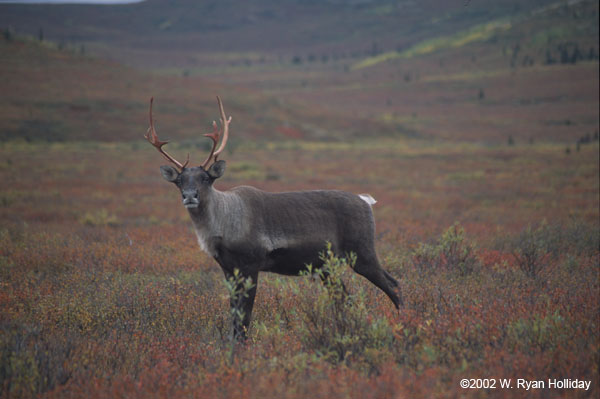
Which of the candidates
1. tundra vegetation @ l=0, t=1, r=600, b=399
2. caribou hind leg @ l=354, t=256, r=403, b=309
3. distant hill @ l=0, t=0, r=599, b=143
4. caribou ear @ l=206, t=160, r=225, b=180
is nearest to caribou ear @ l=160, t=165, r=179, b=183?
caribou ear @ l=206, t=160, r=225, b=180

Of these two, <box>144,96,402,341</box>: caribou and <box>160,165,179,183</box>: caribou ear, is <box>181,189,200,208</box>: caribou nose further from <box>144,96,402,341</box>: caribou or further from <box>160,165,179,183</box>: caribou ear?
<box>160,165,179,183</box>: caribou ear

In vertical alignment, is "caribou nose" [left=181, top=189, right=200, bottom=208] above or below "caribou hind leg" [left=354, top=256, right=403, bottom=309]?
above

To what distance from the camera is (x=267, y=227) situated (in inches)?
238

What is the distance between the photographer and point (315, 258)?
6.17m

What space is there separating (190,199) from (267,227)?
3.21 ft

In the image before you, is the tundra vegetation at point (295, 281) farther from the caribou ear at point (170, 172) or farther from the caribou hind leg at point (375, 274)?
the caribou ear at point (170, 172)

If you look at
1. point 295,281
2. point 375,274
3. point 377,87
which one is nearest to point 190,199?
point 375,274

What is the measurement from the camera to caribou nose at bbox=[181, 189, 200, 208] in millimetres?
5575

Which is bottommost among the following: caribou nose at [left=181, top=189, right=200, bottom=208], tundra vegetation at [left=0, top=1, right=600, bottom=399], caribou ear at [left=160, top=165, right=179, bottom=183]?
tundra vegetation at [left=0, top=1, right=600, bottom=399]

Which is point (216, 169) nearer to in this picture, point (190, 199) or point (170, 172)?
point (170, 172)

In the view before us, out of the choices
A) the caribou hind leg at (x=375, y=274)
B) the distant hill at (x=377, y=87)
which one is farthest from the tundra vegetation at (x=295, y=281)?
the distant hill at (x=377, y=87)

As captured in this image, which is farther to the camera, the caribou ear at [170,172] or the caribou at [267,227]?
the caribou ear at [170,172]

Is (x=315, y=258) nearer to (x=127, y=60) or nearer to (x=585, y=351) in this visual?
(x=585, y=351)

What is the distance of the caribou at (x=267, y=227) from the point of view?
579 cm
